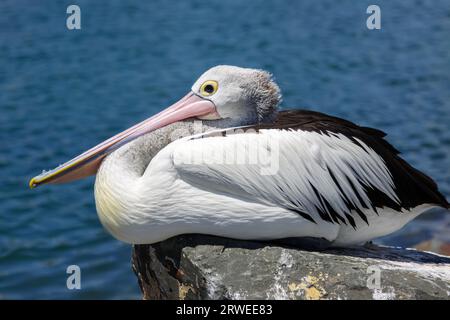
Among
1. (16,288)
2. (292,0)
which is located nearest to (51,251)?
(16,288)

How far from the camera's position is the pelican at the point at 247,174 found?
4.29 metres

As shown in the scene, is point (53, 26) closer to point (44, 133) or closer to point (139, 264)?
point (44, 133)

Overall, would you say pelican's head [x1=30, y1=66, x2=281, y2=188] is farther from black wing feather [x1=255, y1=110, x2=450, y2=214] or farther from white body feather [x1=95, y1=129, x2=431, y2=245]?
white body feather [x1=95, y1=129, x2=431, y2=245]

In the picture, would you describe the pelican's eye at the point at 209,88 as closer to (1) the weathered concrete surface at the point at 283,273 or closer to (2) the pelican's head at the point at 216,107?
(2) the pelican's head at the point at 216,107

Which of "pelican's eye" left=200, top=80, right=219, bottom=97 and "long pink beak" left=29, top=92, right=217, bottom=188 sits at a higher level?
"pelican's eye" left=200, top=80, right=219, bottom=97

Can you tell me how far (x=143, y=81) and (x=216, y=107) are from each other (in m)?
7.65

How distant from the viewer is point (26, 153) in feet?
32.9

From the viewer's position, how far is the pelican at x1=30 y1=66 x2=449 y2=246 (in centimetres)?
429

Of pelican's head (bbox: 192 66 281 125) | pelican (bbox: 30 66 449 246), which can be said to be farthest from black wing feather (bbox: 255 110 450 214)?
pelican's head (bbox: 192 66 281 125)

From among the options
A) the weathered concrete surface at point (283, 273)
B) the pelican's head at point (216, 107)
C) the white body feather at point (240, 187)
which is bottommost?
the weathered concrete surface at point (283, 273)

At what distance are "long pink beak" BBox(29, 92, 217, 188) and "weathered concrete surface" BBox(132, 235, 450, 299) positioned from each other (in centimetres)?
70

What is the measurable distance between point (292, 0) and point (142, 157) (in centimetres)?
1167

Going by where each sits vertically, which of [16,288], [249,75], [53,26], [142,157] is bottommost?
[16,288]

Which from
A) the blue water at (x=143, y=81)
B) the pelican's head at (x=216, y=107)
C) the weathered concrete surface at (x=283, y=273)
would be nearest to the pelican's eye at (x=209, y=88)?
the pelican's head at (x=216, y=107)
